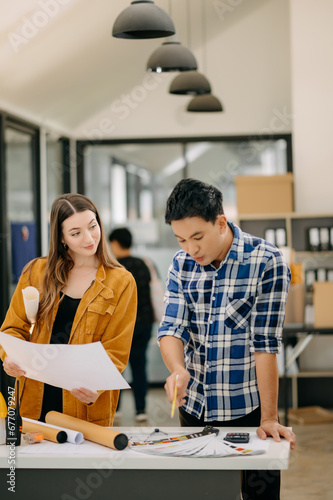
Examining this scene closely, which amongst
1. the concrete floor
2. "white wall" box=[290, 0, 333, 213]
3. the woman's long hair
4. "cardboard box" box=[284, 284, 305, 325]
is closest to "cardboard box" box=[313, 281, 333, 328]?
"cardboard box" box=[284, 284, 305, 325]

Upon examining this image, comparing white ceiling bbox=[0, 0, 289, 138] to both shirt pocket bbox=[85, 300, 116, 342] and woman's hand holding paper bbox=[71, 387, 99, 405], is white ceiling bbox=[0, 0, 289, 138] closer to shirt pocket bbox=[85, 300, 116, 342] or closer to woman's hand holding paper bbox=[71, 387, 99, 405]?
shirt pocket bbox=[85, 300, 116, 342]

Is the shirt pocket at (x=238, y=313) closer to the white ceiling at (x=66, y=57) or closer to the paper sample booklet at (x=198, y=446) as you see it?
the paper sample booklet at (x=198, y=446)

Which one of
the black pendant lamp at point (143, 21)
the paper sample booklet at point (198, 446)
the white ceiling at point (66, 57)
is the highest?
the white ceiling at point (66, 57)

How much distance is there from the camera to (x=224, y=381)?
2.24 m

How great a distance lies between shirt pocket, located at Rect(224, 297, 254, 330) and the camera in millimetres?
2211

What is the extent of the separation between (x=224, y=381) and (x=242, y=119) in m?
5.88

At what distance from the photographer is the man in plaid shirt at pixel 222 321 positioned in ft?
6.96

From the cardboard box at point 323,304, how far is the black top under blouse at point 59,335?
143 inches

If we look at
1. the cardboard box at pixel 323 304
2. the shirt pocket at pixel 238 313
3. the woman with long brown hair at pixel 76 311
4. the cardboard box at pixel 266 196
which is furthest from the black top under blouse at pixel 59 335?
the cardboard box at pixel 266 196

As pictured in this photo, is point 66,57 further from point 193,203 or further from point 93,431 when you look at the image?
point 93,431

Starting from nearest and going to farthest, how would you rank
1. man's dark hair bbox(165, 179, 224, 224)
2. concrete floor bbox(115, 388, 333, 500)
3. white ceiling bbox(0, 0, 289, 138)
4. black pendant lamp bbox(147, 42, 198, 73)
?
man's dark hair bbox(165, 179, 224, 224) < concrete floor bbox(115, 388, 333, 500) < black pendant lamp bbox(147, 42, 198, 73) < white ceiling bbox(0, 0, 289, 138)

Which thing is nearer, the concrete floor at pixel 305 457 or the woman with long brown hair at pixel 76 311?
the woman with long brown hair at pixel 76 311

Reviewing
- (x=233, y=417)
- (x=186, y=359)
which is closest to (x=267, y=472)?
(x=233, y=417)

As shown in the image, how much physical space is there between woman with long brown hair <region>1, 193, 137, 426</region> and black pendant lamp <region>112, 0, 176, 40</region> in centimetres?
138
